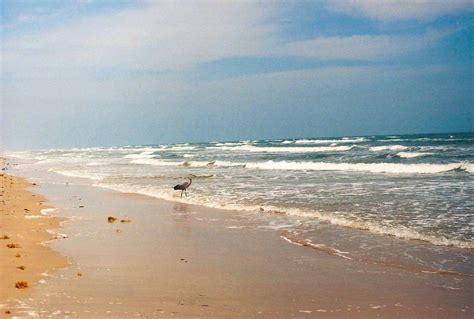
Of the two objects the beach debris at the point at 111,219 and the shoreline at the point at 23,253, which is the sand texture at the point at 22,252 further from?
the beach debris at the point at 111,219

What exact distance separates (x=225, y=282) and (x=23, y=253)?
3.62 m

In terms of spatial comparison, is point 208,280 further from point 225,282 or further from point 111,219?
point 111,219

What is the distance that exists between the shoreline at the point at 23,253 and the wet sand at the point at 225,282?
21 cm

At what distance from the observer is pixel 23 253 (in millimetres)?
7840

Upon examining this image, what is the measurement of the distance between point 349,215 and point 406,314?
6234 mm

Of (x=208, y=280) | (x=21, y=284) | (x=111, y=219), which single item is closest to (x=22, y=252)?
(x=21, y=284)

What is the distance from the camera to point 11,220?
11242 millimetres

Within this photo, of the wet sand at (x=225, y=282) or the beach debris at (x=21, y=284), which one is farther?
the beach debris at (x=21, y=284)

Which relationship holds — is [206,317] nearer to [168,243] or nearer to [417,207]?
[168,243]

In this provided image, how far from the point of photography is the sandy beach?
5.36m

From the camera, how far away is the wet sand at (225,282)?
5348mm

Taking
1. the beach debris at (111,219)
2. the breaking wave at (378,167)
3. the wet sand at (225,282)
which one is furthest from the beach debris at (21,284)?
the breaking wave at (378,167)

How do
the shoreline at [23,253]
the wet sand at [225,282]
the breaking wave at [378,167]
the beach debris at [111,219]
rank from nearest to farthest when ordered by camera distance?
the wet sand at [225,282] → the shoreline at [23,253] → the beach debris at [111,219] → the breaking wave at [378,167]

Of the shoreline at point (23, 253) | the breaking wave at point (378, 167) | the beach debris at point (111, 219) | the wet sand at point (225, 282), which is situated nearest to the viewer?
the wet sand at point (225, 282)
